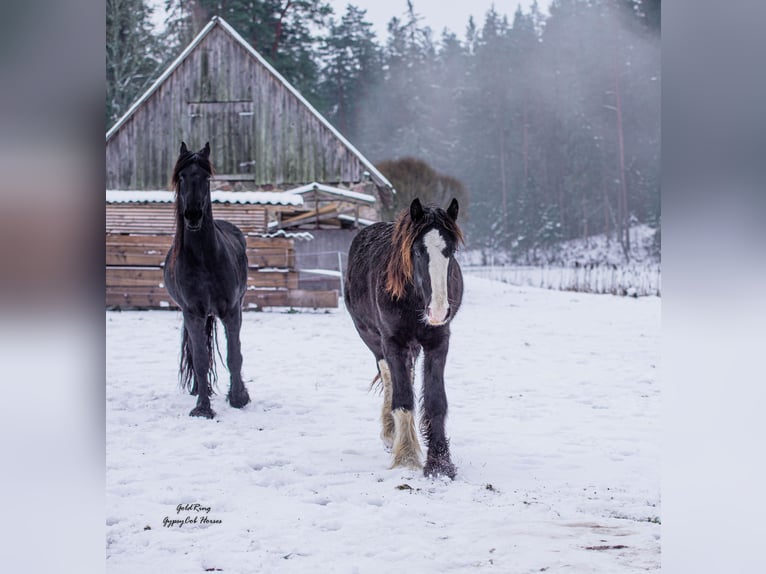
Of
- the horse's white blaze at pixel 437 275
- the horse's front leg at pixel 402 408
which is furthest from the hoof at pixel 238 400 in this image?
the horse's white blaze at pixel 437 275

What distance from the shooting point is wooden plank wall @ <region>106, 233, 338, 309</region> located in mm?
4656

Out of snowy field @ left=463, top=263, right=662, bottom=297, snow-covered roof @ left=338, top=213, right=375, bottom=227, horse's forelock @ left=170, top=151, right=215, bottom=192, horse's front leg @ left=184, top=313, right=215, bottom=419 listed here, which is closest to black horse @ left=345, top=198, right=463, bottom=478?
snowy field @ left=463, top=263, right=662, bottom=297

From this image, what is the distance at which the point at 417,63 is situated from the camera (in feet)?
10.5

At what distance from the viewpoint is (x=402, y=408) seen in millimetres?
3590

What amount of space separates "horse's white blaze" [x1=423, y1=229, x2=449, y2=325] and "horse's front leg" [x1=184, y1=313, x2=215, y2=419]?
2.30 metres

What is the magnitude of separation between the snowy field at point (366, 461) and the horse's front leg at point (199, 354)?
20 centimetres

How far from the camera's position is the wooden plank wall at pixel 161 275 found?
4.66 m

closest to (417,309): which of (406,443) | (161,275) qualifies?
(406,443)

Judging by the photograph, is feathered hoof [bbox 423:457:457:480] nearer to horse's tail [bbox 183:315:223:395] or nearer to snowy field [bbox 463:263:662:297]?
snowy field [bbox 463:263:662:297]

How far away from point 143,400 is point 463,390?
8.19 ft
